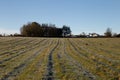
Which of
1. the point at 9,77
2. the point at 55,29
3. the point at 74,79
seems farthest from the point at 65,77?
the point at 55,29

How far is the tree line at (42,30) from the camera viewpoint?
491 feet

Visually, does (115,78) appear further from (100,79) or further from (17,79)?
(17,79)

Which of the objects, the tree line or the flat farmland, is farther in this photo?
the tree line

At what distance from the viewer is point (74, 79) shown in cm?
1383

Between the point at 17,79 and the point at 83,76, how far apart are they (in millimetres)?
3433

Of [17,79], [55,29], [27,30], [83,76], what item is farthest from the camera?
[55,29]

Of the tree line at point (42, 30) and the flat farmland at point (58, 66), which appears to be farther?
the tree line at point (42, 30)

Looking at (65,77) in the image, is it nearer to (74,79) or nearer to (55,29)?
(74,79)

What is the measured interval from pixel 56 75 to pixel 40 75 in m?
0.84

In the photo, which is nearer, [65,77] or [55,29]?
[65,77]

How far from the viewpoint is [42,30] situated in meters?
158

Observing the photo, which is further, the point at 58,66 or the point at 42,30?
the point at 42,30

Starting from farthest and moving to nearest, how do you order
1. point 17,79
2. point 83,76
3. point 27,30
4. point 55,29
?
1. point 55,29
2. point 27,30
3. point 83,76
4. point 17,79

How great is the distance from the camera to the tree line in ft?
491
